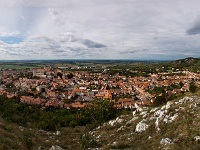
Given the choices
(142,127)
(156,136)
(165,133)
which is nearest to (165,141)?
(165,133)

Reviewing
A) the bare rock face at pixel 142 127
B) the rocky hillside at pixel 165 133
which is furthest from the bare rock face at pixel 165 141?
the bare rock face at pixel 142 127

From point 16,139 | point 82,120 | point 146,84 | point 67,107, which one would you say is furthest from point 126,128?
point 146,84

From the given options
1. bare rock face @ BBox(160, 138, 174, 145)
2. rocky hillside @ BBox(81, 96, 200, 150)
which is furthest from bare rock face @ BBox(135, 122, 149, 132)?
bare rock face @ BBox(160, 138, 174, 145)

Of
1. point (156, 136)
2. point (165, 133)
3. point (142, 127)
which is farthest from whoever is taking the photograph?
point (142, 127)

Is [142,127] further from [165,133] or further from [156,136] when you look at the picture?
[165,133]

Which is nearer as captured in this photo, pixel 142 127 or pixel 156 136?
pixel 156 136

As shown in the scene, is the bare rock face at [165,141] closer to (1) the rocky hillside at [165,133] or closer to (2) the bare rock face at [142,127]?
(1) the rocky hillside at [165,133]

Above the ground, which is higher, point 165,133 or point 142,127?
point 165,133

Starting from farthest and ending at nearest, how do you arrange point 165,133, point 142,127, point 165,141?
point 142,127 → point 165,133 → point 165,141

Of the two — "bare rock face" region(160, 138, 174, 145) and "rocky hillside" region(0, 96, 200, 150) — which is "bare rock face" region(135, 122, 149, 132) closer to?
"rocky hillside" region(0, 96, 200, 150)

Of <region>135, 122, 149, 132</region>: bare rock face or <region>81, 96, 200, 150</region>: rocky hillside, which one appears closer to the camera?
<region>81, 96, 200, 150</region>: rocky hillside

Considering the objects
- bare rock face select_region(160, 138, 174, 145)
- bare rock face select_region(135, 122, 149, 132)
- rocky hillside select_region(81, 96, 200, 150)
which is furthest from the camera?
bare rock face select_region(135, 122, 149, 132)
